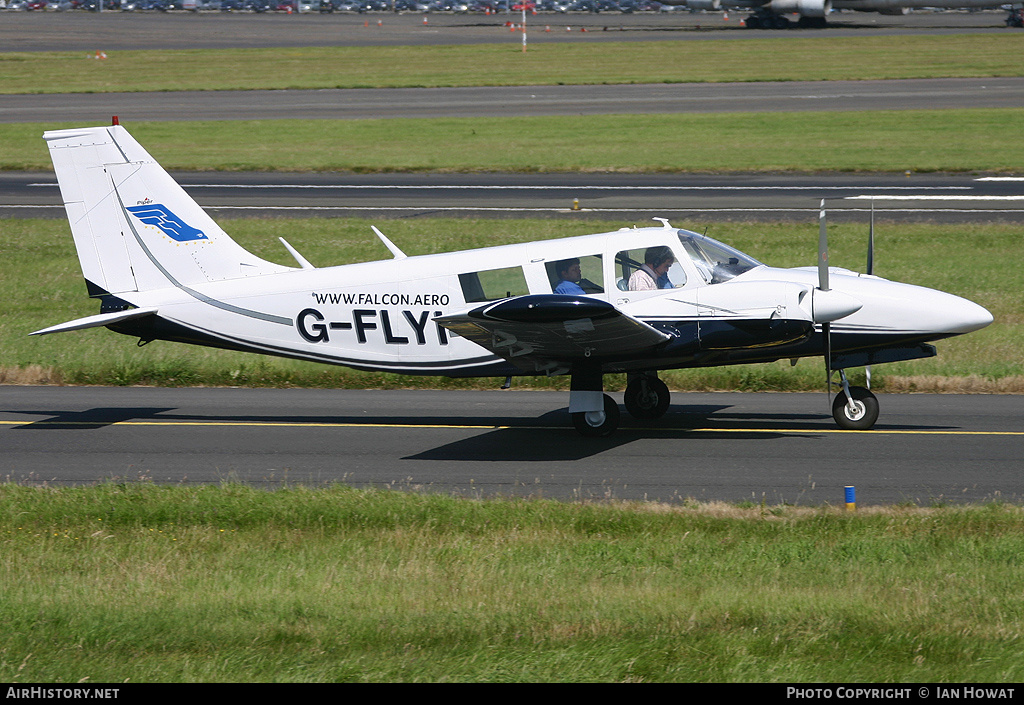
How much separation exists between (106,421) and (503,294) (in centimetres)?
557

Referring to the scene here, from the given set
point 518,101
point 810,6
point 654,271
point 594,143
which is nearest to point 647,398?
point 654,271

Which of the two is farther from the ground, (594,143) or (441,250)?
(594,143)

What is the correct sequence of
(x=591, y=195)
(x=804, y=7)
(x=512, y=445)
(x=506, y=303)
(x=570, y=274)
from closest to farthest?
(x=506, y=303)
(x=570, y=274)
(x=512, y=445)
(x=591, y=195)
(x=804, y=7)

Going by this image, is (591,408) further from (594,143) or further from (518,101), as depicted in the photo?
(518,101)

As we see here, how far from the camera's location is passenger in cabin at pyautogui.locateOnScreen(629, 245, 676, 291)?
1270cm

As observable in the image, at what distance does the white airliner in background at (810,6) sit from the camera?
76875mm

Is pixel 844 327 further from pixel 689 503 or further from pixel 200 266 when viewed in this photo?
pixel 200 266

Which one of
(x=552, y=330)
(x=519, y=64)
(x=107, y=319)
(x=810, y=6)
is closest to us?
(x=552, y=330)

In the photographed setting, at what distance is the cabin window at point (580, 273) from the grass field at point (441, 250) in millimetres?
3372

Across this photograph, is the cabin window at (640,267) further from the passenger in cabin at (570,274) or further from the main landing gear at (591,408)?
the main landing gear at (591,408)

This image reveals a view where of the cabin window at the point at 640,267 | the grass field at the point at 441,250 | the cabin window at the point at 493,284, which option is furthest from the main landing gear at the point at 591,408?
the grass field at the point at 441,250

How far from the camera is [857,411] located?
1300cm

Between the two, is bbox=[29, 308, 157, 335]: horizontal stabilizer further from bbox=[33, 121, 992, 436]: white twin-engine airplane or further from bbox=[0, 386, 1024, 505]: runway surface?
bbox=[0, 386, 1024, 505]: runway surface

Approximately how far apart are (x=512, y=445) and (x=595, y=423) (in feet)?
3.45
